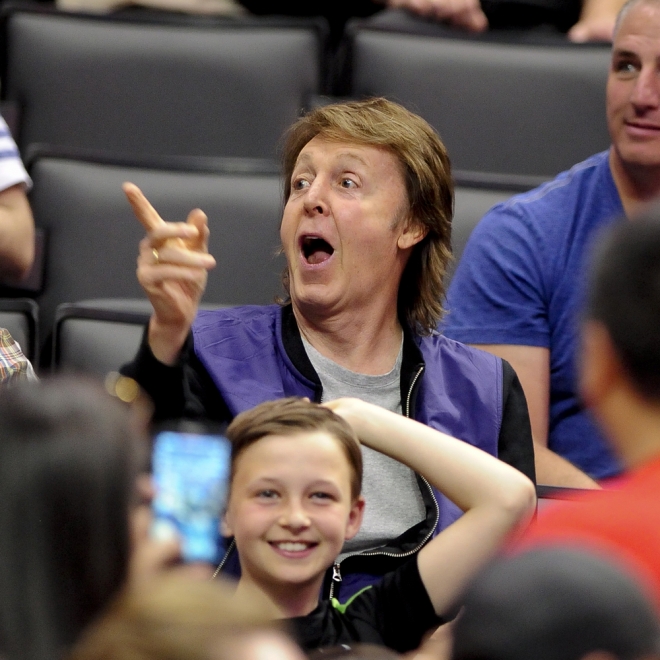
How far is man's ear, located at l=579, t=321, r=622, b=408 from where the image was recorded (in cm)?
95

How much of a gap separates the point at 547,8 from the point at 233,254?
1005 millimetres

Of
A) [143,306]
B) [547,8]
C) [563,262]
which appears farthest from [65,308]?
[547,8]

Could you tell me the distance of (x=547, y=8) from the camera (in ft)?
8.95

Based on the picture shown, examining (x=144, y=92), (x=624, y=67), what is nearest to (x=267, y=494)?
(x=624, y=67)

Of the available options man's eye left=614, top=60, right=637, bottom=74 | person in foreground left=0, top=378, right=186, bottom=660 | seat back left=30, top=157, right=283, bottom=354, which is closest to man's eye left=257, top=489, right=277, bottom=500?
person in foreground left=0, top=378, right=186, bottom=660

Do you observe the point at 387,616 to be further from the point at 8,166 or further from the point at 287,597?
the point at 8,166

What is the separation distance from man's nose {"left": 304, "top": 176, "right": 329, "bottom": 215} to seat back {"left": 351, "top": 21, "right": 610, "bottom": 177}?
0.77 m

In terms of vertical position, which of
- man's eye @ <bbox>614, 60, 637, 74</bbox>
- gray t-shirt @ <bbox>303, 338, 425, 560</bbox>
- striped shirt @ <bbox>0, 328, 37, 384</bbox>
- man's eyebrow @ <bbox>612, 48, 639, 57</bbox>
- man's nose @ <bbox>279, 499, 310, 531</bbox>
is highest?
man's eyebrow @ <bbox>612, 48, 639, 57</bbox>

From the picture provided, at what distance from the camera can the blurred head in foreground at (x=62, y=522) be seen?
785 mm

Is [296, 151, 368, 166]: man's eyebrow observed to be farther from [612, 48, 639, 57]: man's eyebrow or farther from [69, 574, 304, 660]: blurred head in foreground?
[69, 574, 304, 660]: blurred head in foreground

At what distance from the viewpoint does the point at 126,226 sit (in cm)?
219

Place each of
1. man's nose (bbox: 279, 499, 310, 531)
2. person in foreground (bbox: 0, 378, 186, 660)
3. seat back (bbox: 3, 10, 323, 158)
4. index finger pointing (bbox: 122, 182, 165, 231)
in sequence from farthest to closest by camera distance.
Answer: seat back (bbox: 3, 10, 323, 158) < index finger pointing (bbox: 122, 182, 165, 231) < man's nose (bbox: 279, 499, 310, 531) < person in foreground (bbox: 0, 378, 186, 660)

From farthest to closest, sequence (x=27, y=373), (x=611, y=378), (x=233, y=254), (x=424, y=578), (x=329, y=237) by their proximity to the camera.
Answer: (x=233, y=254)
(x=329, y=237)
(x=27, y=373)
(x=424, y=578)
(x=611, y=378)

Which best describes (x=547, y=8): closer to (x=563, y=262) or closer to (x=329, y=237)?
(x=563, y=262)
